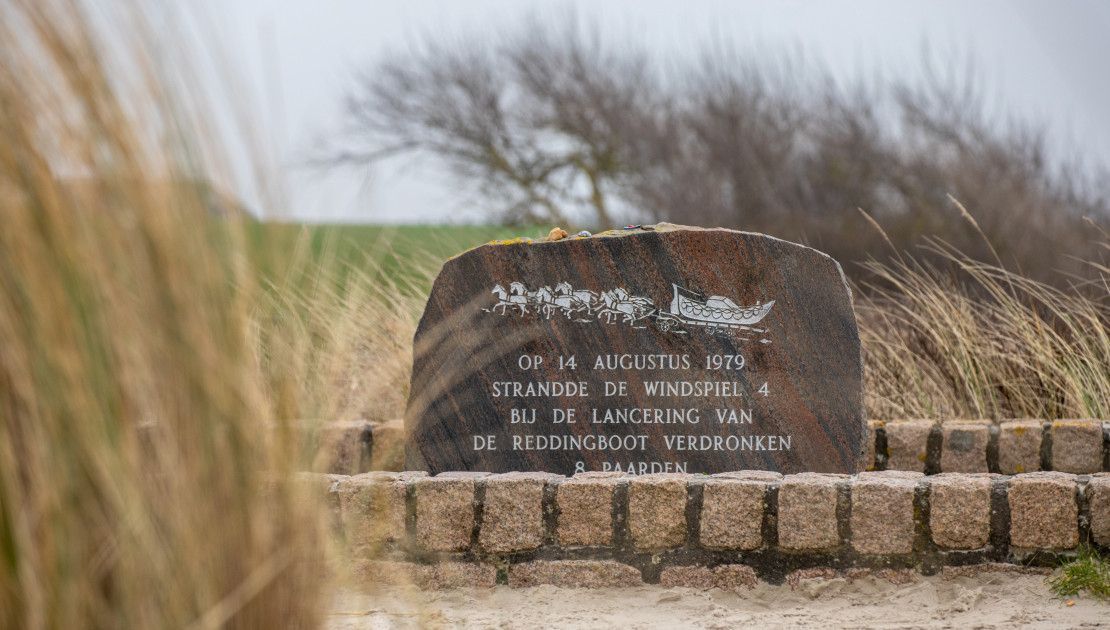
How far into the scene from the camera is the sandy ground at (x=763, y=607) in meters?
3.18

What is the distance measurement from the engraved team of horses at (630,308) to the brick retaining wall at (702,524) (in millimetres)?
971

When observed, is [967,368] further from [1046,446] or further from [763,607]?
[763,607]

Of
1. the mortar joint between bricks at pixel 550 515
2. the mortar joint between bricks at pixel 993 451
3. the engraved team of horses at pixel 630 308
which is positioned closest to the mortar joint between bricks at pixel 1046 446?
the mortar joint between bricks at pixel 993 451

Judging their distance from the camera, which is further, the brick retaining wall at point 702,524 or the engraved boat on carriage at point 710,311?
the engraved boat on carriage at point 710,311

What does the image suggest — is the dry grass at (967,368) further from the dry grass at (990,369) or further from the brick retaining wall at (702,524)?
the brick retaining wall at (702,524)

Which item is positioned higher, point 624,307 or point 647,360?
point 624,307

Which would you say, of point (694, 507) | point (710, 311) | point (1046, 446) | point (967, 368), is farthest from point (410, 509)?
point (967, 368)

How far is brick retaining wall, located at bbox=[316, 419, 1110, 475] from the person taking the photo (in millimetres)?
5109

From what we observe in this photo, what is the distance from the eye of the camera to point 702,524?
3.63m

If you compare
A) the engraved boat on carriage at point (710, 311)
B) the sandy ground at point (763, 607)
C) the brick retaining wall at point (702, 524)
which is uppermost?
the engraved boat on carriage at point (710, 311)

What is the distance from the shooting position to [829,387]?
15.1 feet

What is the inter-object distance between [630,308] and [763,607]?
5.16 feet

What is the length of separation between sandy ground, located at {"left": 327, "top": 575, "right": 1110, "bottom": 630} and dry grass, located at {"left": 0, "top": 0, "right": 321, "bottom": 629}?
1.55 m

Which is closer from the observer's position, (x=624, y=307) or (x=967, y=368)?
(x=624, y=307)
